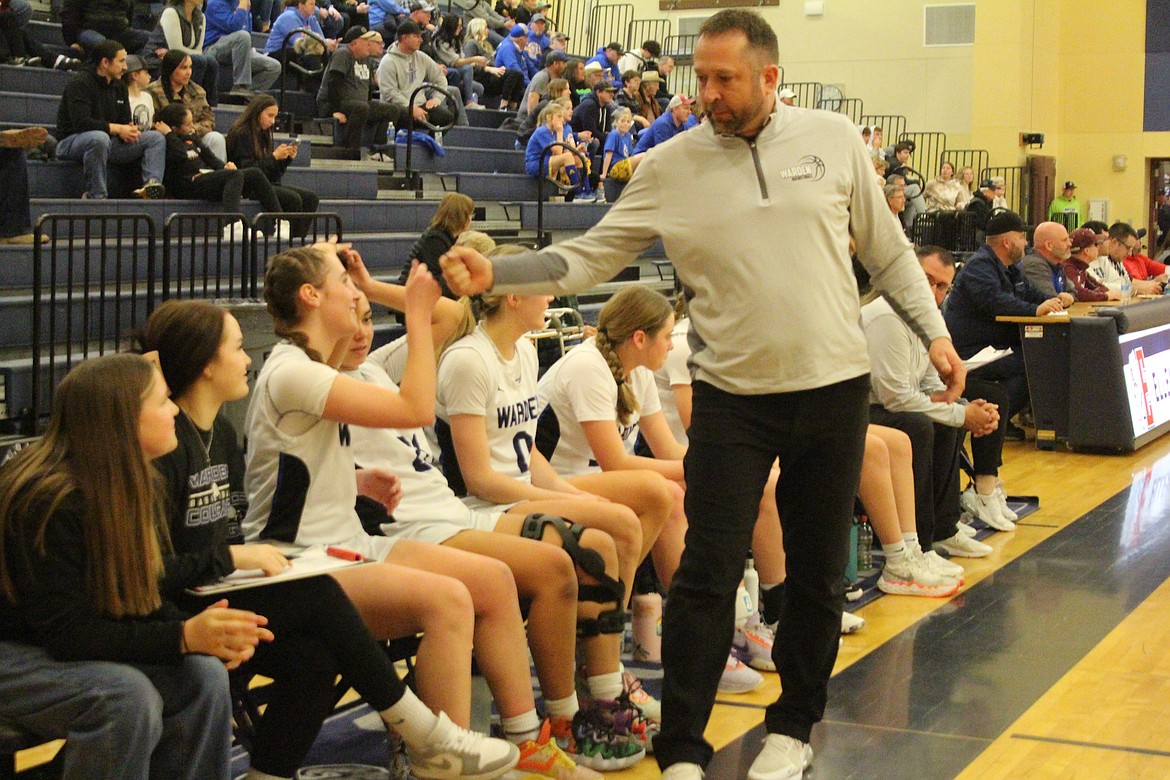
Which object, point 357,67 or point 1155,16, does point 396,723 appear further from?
point 1155,16

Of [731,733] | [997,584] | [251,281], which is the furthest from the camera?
[251,281]

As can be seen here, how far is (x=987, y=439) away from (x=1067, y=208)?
15.7 metres

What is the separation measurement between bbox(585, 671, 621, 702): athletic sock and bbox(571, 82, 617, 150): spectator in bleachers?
35.1 ft

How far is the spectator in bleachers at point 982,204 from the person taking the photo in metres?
16.9

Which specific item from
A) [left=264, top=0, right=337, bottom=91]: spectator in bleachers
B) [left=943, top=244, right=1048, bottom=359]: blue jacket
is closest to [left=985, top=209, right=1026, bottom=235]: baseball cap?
[left=943, top=244, right=1048, bottom=359]: blue jacket

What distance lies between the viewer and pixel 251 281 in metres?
7.32

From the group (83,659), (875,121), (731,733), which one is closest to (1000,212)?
(731,733)

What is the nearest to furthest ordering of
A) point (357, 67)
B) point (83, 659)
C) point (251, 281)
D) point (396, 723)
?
point (83, 659), point (396, 723), point (251, 281), point (357, 67)

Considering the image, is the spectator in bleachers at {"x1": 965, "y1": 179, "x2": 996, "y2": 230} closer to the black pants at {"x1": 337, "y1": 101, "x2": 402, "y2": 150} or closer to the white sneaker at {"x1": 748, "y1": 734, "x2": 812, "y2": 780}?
the black pants at {"x1": 337, "y1": 101, "x2": 402, "y2": 150}

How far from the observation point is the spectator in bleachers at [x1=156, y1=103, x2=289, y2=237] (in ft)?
27.7

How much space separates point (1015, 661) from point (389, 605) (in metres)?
2.36

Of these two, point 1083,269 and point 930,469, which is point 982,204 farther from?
point 930,469

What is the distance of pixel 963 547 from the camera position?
244 inches

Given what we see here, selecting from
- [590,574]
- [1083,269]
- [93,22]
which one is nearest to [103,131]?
[93,22]
